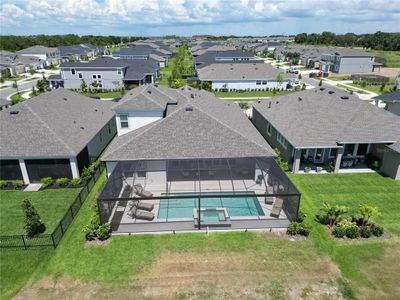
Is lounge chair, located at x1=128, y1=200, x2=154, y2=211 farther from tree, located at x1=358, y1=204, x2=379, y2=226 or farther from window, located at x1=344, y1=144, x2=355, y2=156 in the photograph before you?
window, located at x1=344, y1=144, x2=355, y2=156

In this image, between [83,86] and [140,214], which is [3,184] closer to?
[140,214]

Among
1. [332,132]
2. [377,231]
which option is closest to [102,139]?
[332,132]

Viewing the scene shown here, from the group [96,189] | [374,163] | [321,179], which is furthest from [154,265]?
[374,163]

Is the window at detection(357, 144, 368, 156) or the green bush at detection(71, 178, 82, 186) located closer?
the green bush at detection(71, 178, 82, 186)

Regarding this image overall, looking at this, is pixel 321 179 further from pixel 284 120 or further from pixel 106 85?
pixel 106 85

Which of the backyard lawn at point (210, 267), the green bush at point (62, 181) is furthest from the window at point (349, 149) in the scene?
the green bush at point (62, 181)

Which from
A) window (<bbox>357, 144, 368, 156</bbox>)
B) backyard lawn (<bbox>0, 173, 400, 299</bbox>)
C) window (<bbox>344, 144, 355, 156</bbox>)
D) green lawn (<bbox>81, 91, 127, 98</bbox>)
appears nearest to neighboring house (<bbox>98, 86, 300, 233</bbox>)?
backyard lawn (<bbox>0, 173, 400, 299</bbox>)

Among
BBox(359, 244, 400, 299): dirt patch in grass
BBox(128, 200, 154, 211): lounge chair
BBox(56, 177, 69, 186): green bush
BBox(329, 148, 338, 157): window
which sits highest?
BBox(329, 148, 338, 157): window
